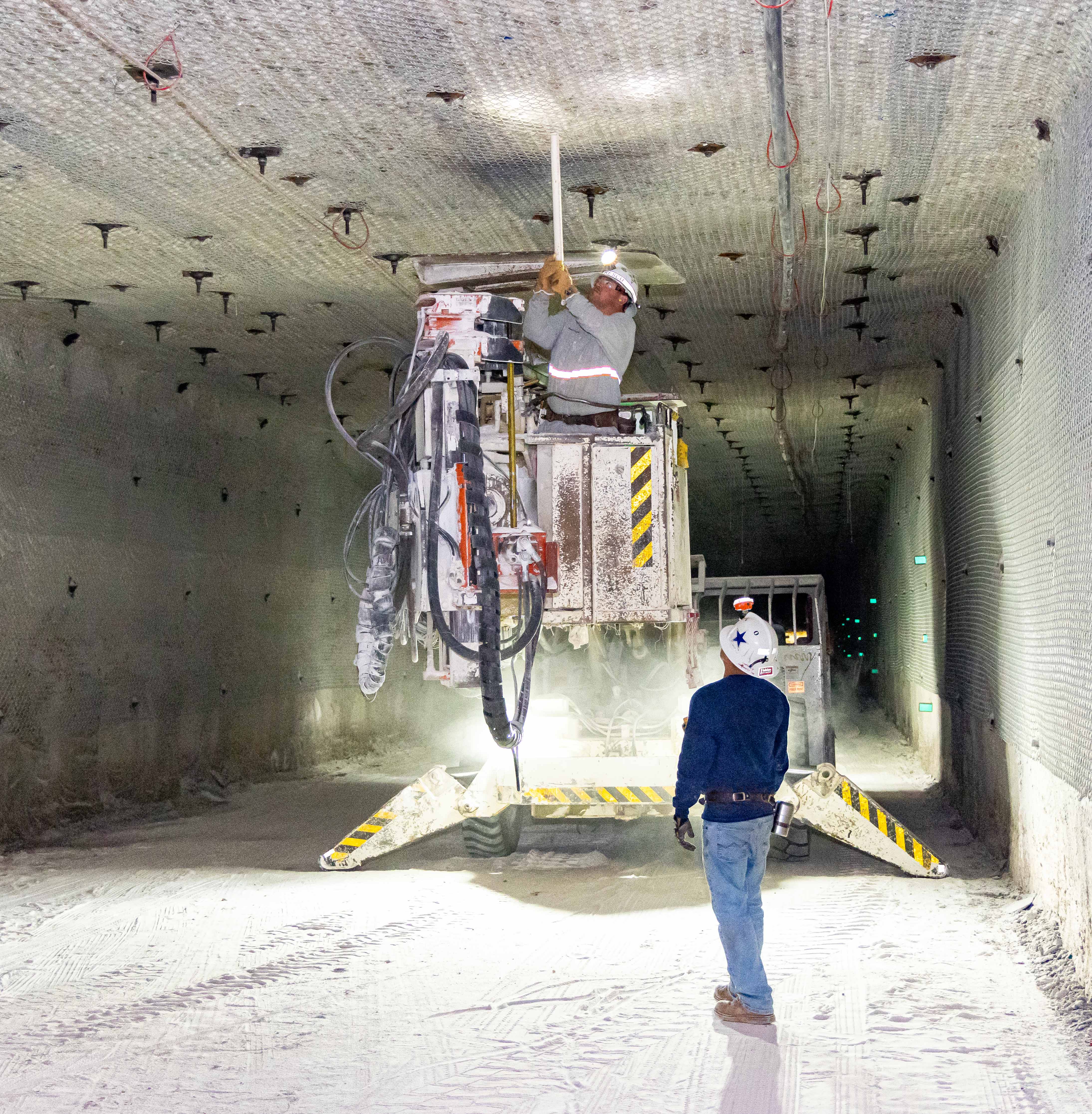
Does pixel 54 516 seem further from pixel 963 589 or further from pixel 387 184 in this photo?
pixel 963 589

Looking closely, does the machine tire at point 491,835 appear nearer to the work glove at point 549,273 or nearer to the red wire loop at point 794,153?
the work glove at point 549,273

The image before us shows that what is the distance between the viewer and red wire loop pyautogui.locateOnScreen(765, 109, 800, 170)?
6672 mm

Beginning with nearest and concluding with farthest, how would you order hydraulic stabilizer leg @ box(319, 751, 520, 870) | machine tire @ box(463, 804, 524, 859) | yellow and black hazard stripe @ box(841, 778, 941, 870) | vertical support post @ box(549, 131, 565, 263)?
vertical support post @ box(549, 131, 565, 263) < yellow and black hazard stripe @ box(841, 778, 941, 870) < hydraulic stabilizer leg @ box(319, 751, 520, 870) < machine tire @ box(463, 804, 524, 859)

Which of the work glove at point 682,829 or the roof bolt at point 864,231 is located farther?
the roof bolt at point 864,231

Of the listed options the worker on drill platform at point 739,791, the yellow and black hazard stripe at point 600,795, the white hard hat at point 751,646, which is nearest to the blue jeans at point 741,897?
the worker on drill platform at point 739,791

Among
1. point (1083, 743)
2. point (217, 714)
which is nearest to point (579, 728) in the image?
point (1083, 743)

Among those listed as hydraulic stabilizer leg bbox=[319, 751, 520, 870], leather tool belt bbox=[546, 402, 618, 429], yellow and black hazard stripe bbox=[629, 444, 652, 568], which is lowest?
hydraulic stabilizer leg bbox=[319, 751, 520, 870]

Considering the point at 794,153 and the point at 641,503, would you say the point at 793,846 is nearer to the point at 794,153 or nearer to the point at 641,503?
the point at 641,503

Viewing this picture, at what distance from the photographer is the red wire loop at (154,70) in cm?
577

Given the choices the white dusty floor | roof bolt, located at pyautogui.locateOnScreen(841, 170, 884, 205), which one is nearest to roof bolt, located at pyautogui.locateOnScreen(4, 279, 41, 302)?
the white dusty floor

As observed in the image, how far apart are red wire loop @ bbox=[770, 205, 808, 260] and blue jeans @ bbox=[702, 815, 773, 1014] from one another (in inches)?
170

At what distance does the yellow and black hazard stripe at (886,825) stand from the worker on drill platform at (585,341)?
2.96 m

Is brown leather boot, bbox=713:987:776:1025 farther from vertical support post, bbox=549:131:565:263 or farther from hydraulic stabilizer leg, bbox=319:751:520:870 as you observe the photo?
vertical support post, bbox=549:131:565:263

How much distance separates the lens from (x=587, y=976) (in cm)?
639
